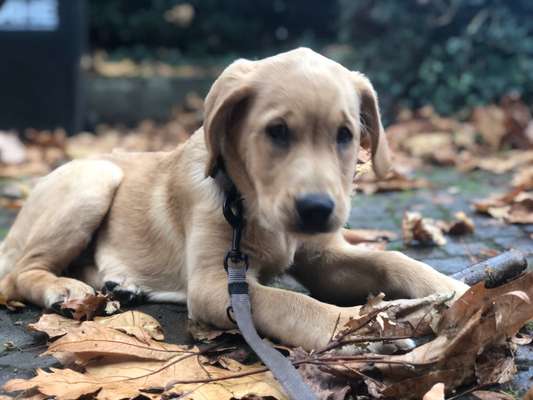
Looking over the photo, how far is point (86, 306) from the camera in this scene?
3.37 metres

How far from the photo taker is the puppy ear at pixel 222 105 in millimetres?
3141

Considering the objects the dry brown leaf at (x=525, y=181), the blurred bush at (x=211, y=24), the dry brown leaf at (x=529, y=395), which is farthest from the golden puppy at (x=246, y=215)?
the blurred bush at (x=211, y=24)

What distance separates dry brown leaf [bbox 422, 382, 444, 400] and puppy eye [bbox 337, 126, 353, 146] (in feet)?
3.70

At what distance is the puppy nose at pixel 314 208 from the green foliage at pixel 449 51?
7.60 m

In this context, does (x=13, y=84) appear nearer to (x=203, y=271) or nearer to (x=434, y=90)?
(x=434, y=90)

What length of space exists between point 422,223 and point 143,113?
8936 mm

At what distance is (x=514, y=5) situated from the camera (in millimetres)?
10133

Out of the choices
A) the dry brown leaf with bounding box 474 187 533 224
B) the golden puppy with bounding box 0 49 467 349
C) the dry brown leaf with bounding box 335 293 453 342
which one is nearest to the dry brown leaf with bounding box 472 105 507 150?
the dry brown leaf with bounding box 474 187 533 224

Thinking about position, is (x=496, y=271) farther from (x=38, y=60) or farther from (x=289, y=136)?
(x=38, y=60)

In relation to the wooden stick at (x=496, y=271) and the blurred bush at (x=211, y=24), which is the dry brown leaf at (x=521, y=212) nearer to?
the wooden stick at (x=496, y=271)

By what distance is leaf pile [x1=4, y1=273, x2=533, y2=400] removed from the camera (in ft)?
8.21

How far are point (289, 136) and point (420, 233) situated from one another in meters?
1.97

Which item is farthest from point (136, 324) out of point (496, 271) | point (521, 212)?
point (521, 212)

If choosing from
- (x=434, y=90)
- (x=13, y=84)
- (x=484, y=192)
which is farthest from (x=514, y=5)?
(x=13, y=84)
